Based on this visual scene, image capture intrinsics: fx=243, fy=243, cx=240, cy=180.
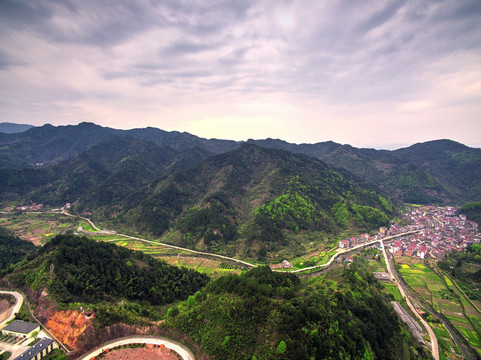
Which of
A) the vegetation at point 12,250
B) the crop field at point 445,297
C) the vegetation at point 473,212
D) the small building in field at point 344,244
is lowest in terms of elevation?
the vegetation at point 12,250

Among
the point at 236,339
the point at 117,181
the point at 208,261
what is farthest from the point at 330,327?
the point at 117,181

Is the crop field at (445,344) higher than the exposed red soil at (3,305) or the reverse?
the reverse

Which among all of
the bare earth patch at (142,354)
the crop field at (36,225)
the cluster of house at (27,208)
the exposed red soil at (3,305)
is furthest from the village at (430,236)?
the cluster of house at (27,208)

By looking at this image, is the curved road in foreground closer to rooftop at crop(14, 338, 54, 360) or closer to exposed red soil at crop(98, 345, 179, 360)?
exposed red soil at crop(98, 345, 179, 360)

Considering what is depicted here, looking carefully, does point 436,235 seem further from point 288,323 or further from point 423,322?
point 288,323

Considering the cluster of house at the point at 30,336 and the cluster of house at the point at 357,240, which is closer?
the cluster of house at the point at 30,336

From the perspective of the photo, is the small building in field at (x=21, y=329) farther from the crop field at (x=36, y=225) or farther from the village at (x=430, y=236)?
the village at (x=430, y=236)

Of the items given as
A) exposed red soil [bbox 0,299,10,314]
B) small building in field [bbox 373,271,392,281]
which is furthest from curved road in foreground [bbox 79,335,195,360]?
small building in field [bbox 373,271,392,281]
